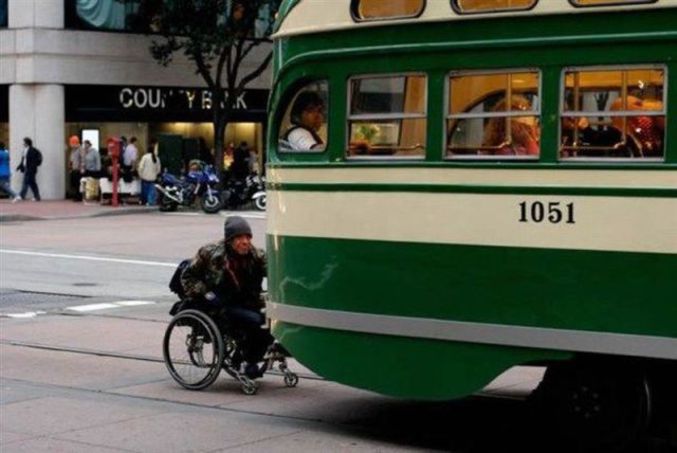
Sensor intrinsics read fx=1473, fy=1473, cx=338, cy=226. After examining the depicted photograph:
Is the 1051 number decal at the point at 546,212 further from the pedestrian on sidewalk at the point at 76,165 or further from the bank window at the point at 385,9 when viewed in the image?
the pedestrian on sidewalk at the point at 76,165

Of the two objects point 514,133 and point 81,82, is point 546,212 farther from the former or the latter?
point 81,82

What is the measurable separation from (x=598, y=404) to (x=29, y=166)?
3132cm

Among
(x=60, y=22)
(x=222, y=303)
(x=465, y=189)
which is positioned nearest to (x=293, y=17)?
(x=465, y=189)

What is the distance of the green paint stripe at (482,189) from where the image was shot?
324 inches

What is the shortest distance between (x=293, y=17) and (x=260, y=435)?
2843 millimetres

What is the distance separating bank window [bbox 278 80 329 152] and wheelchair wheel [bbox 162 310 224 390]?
1.95 metres

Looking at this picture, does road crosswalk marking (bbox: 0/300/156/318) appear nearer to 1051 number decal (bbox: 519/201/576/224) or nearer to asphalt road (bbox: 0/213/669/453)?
asphalt road (bbox: 0/213/669/453)

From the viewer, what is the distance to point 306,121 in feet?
32.6

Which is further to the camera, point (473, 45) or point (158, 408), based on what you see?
point (158, 408)

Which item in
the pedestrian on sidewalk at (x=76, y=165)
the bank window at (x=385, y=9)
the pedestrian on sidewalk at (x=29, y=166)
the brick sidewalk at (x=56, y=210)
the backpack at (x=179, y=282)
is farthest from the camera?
the pedestrian on sidewalk at (x=76, y=165)

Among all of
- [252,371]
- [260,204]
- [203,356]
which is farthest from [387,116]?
[260,204]

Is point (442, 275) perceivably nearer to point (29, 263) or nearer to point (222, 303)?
point (222, 303)

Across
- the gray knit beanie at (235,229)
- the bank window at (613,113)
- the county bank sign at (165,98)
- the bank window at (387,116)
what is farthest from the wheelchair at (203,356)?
the county bank sign at (165,98)

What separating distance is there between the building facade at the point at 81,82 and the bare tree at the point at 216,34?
3.37 feet
